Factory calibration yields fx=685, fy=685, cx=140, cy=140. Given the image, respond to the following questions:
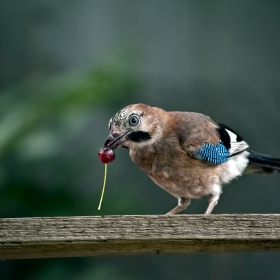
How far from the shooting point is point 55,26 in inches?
231

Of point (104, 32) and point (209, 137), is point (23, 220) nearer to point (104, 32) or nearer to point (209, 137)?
point (209, 137)

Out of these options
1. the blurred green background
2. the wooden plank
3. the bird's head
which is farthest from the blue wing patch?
the wooden plank

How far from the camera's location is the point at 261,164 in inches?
161

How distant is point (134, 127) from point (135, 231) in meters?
1.01

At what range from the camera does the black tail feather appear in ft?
13.2

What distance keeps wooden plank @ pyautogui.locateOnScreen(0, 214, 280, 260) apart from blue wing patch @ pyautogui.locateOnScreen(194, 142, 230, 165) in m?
1.18

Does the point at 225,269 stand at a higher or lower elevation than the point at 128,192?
lower

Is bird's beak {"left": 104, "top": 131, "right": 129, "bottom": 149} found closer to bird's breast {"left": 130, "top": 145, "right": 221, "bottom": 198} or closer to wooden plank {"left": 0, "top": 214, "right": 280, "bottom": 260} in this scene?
bird's breast {"left": 130, "top": 145, "right": 221, "bottom": 198}

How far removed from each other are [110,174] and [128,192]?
3.02ft

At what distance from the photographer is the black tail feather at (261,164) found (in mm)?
4020

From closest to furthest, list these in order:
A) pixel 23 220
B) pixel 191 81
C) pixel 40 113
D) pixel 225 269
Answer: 1. pixel 23 220
2. pixel 40 113
3. pixel 225 269
4. pixel 191 81

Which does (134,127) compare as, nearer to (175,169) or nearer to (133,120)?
(133,120)

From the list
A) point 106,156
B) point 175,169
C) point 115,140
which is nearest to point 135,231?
point 106,156

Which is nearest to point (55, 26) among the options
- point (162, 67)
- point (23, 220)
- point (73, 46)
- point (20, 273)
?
point (73, 46)
